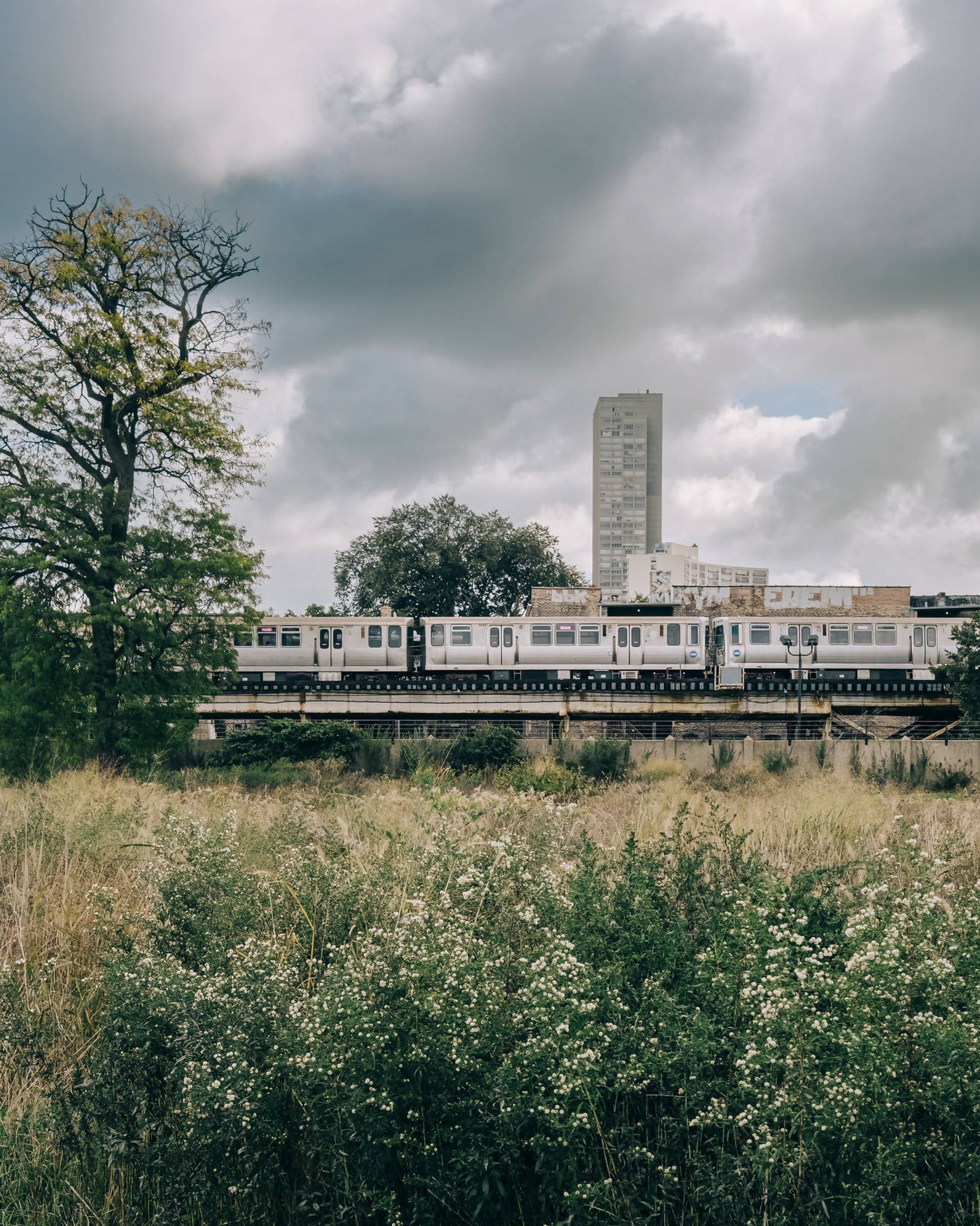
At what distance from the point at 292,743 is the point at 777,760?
43.9ft

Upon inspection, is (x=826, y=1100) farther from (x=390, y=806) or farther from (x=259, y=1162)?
(x=390, y=806)

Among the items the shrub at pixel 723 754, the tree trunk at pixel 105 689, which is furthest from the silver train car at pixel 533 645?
the tree trunk at pixel 105 689

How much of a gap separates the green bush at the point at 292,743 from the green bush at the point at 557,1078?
18974mm

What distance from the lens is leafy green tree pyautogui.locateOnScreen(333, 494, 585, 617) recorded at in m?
44.4

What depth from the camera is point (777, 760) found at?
844 inches

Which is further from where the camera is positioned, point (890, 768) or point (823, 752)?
point (823, 752)

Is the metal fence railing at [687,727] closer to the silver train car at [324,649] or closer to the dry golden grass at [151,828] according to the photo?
the silver train car at [324,649]

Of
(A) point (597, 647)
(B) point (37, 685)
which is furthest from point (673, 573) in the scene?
(B) point (37, 685)

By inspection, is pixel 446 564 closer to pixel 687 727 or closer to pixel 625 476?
pixel 687 727

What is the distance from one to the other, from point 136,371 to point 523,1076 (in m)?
15.8

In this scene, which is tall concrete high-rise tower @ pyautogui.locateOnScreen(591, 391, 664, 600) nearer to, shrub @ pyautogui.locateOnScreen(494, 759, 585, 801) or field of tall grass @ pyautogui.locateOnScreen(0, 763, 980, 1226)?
shrub @ pyautogui.locateOnScreen(494, 759, 585, 801)

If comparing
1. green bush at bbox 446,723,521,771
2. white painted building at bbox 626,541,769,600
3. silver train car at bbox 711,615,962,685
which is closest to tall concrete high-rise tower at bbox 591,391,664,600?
white painted building at bbox 626,541,769,600

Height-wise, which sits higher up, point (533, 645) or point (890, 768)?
point (533, 645)

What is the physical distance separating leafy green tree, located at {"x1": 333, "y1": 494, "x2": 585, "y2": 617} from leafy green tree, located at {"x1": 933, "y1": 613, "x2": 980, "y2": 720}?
23.6 meters
